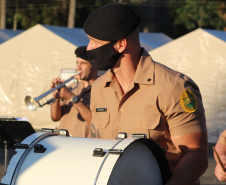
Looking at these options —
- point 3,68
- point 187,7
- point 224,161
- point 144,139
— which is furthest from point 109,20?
point 187,7

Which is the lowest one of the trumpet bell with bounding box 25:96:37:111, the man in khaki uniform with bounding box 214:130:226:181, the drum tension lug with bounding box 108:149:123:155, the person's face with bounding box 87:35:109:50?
the trumpet bell with bounding box 25:96:37:111

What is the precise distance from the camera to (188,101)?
2777 millimetres

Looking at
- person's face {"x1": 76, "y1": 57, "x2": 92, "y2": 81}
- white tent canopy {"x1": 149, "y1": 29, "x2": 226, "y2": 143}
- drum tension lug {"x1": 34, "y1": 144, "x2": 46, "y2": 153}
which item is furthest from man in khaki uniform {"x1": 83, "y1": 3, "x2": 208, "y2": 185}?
white tent canopy {"x1": 149, "y1": 29, "x2": 226, "y2": 143}

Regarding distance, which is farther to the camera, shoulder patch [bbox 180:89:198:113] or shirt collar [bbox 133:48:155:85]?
shirt collar [bbox 133:48:155:85]

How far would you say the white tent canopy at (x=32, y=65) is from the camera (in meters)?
15.9

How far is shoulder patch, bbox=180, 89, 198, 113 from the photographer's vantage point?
277 centimetres

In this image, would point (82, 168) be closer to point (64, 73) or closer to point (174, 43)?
point (174, 43)

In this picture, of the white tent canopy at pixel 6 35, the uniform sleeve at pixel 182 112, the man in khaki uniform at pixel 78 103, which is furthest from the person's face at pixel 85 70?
the white tent canopy at pixel 6 35

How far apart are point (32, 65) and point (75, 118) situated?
11159 millimetres

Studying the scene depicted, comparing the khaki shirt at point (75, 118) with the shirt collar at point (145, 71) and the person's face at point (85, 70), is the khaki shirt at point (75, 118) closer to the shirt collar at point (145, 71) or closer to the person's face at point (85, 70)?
the person's face at point (85, 70)

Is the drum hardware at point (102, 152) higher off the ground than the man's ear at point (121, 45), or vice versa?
the man's ear at point (121, 45)

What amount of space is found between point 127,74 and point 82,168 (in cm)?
71

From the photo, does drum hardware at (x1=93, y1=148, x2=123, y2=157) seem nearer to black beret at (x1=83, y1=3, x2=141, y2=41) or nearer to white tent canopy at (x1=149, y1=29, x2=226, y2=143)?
black beret at (x1=83, y1=3, x2=141, y2=41)

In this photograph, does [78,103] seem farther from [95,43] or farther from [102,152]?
[102,152]
